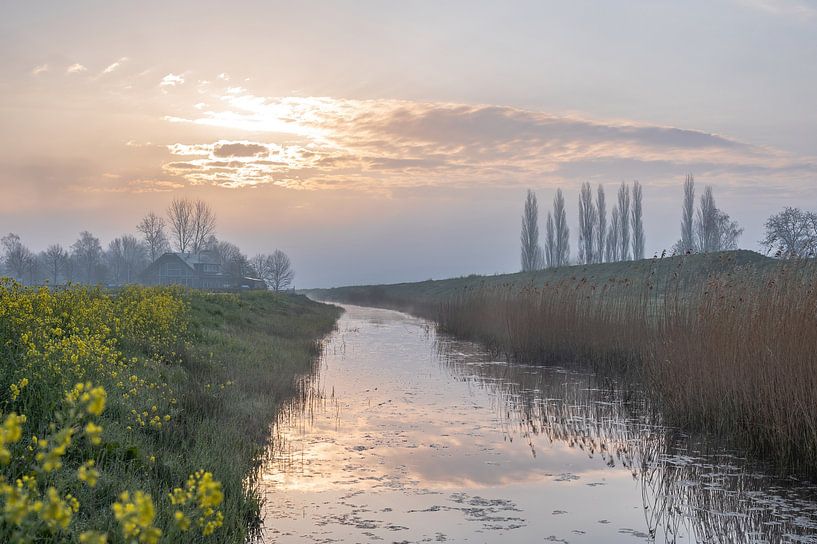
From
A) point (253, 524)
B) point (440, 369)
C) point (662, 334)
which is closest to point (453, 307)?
point (440, 369)

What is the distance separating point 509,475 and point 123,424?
4197 millimetres

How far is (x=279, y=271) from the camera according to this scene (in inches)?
4429

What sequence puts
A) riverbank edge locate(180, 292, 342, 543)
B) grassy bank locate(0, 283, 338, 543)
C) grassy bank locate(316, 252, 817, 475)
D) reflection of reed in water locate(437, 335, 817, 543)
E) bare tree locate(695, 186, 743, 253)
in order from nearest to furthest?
grassy bank locate(0, 283, 338, 543) → reflection of reed in water locate(437, 335, 817, 543) → riverbank edge locate(180, 292, 342, 543) → grassy bank locate(316, 252, 817, 475) → bare tree locate(695, 186, 743, 253)

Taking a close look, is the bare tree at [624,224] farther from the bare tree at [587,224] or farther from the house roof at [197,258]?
the house roof at [197,258]

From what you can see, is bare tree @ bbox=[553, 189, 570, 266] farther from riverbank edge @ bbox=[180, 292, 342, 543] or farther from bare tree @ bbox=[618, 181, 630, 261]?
riverbank edge @ bbox=[180, 292, 342, 543]

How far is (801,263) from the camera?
893 cm

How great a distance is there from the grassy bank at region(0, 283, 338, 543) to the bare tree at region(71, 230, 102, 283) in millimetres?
95233

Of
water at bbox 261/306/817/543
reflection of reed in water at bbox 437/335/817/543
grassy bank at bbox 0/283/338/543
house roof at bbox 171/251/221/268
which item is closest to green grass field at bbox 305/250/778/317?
reflection of reed in water at bbox 437/335/817/543

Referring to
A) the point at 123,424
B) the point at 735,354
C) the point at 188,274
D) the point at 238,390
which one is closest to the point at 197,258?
the point at 188,274

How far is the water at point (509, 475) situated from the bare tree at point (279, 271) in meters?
99.6

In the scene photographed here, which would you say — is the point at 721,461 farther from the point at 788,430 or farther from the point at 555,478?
the point at 555,478

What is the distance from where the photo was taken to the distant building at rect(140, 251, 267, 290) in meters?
79.6

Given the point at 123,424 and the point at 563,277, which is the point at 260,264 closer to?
the point at 563,277

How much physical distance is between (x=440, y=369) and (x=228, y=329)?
18.9 ft
